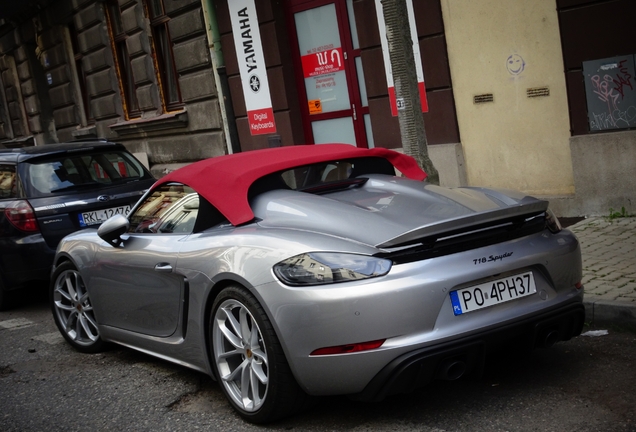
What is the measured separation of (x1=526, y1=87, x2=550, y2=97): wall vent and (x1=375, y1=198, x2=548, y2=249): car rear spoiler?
5.13m

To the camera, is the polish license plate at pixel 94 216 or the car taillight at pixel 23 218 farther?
the polish license plate at pixel 94 216

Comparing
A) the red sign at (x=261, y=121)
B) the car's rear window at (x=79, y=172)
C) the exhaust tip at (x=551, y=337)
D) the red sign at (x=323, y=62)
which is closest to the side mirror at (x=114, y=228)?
the exhaust tip at (x=551, y=337)

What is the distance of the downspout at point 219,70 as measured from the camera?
12.2m

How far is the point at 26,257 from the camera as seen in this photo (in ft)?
25.0

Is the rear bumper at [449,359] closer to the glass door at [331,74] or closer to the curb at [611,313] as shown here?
the curb at [611,313]

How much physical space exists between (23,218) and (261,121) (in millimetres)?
6167

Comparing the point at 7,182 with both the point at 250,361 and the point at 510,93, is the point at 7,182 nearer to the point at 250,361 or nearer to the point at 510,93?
the point at 250,361

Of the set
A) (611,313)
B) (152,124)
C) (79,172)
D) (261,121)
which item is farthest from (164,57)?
(611,313)

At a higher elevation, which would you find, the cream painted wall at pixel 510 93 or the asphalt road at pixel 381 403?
the cream painted wall at pixel 510 93

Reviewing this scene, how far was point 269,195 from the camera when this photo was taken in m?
4.43

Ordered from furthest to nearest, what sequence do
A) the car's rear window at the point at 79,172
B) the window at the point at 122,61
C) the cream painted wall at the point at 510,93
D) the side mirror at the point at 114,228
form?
the window at the point at 122,61 → the cream painted wall at the point at 510,93 → the car's rear window at the point at 79,172 → the side mirror at the point at 114,228

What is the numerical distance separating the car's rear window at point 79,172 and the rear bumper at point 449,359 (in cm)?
499

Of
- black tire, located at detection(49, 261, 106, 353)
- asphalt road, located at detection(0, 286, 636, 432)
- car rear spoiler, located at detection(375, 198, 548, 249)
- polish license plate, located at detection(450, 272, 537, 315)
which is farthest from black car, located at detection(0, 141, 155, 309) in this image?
polish license plate, located at detection(450, 272, 537, 315)

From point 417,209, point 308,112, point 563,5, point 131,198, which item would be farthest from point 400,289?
point 308,112
